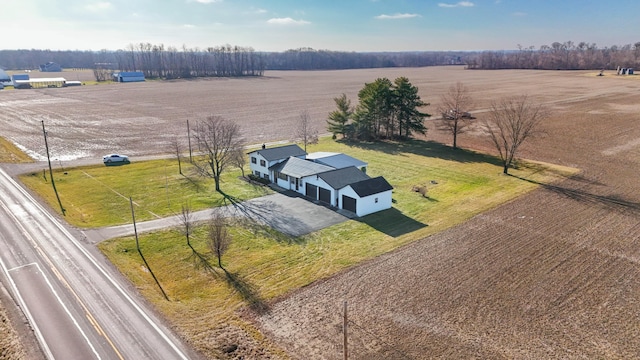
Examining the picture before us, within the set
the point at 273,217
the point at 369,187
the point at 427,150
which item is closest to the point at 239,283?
the point at 273,217

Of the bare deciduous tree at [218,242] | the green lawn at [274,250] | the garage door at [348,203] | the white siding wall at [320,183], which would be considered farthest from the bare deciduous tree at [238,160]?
the bare deciduous tree at [218,242]

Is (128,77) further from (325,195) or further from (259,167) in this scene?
(325,195)

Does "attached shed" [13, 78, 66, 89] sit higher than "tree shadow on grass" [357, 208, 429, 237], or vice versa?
"attached shed" [13, 78, 66, 89]

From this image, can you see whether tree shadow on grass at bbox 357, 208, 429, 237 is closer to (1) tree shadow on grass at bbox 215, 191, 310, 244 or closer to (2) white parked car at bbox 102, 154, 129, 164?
(1) tree shadow on grass at bbox 215, 191, 310, 244

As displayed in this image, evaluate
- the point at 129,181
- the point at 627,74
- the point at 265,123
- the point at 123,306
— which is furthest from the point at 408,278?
the point at 627,74

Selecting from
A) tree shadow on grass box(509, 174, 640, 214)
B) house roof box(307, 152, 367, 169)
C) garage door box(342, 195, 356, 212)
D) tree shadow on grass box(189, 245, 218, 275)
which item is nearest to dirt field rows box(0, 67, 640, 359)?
tree shadow on grass box(509, 174, 640, 214)

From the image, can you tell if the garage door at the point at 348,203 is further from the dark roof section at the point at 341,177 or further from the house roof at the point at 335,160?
the house roof at the point at 335,160
